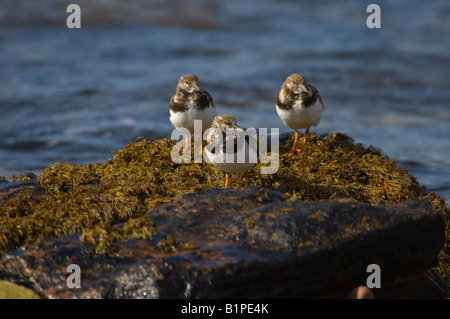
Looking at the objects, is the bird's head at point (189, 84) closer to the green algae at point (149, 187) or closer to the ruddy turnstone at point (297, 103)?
the green algae at point (149, 187)

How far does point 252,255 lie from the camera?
14.9ft

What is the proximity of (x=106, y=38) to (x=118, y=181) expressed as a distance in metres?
15.0

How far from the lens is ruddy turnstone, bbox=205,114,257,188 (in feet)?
19.2

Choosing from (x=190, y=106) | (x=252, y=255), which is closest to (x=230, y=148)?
(x=252, y=255)

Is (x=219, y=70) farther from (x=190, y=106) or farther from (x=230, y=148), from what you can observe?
(x=230, y=148)

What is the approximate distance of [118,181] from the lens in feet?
20.8

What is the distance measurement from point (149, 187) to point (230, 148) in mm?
1043

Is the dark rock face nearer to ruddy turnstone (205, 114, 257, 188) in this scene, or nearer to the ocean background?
ruddy turnstone (205, 114, 257, 188)

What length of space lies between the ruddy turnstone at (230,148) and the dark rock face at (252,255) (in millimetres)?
801

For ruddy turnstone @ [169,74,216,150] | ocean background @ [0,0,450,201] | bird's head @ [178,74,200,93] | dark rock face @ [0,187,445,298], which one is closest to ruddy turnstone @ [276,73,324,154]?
ruddy turnstone @ [169,74,216,150]

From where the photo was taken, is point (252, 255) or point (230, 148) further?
point (230, 148)

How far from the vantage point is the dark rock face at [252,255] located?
4.41 metres
